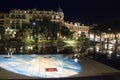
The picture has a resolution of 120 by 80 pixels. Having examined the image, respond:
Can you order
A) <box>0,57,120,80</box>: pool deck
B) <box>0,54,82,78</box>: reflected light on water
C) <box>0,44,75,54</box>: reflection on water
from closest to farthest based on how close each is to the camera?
1. <box>0,57,120,80</box>: pool deck
2. <box>0,54,82,78</box>: reflected light on water
3. <box>0,44,75,54</box>: reflection on water

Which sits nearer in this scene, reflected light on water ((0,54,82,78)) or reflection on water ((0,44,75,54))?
reflected light on water ((0,54,82,78))

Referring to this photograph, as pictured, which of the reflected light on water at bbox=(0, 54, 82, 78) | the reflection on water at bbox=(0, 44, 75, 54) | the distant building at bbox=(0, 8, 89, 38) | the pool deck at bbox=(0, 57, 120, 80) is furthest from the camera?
the distant building at bbox=(0, 8, 89, 38)

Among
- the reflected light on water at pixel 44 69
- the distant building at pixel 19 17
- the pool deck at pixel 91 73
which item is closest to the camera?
the pool deck at pixel 91 73

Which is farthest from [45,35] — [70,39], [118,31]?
[118,31]

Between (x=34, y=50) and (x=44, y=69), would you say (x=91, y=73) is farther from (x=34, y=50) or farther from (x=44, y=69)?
(x=34, y=50)

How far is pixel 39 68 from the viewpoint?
8984 millimetres

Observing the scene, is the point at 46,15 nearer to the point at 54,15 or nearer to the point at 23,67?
the point at 54,15

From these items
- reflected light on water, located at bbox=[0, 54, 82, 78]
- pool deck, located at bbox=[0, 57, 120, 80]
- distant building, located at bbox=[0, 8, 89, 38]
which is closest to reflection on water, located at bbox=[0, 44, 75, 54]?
reflected light on water, located at bbox=[0, 54, 82, 78]

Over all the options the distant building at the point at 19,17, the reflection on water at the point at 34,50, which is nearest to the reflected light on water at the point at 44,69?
the reflection on water at the point at 34,50

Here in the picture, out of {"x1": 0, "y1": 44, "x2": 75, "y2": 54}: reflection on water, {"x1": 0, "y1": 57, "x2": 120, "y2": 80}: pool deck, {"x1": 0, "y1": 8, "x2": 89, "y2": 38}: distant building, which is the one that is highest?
{"x1": 0, "y1": 8, "x2": 89, "y2": 38}: distant building

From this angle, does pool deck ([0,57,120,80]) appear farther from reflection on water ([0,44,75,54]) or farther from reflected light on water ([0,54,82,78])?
reflection on water ([0,44,75,54])

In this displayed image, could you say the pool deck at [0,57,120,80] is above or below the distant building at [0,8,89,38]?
below

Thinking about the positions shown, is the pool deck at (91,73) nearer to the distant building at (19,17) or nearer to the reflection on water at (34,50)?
the reflection on water at (34,50)

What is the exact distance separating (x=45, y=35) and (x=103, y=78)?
79.8 ft
